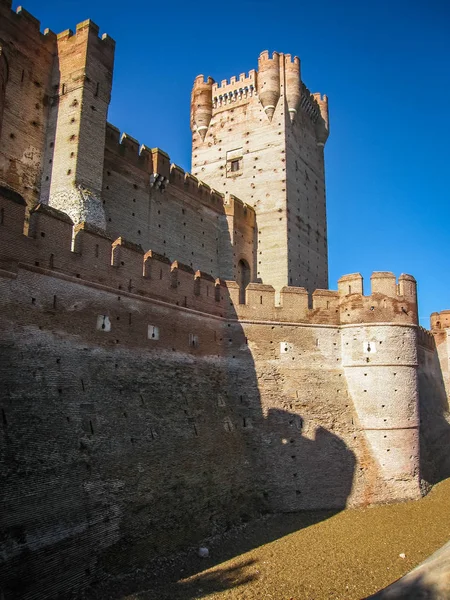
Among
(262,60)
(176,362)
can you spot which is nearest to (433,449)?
(176,362)

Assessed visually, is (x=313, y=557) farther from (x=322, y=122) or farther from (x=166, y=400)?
(x=322, y=122)

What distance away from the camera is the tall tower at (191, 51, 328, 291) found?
26.1 metres

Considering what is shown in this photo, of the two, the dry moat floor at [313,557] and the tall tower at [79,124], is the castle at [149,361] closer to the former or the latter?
the tall tower at [79,124]

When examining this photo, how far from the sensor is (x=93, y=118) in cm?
1712

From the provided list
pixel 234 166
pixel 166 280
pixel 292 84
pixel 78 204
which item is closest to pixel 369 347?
pixel 166 280

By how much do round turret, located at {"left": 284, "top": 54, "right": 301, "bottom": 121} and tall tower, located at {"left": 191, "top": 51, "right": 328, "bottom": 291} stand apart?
0.18ft

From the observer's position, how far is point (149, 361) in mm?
12148

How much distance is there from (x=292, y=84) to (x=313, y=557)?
25.1m

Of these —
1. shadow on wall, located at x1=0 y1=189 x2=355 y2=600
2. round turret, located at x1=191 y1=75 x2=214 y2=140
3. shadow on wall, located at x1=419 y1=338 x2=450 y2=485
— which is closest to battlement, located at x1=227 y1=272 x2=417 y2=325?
shadow on wall, located at x1=0 y1=189 x2=355 y2=600

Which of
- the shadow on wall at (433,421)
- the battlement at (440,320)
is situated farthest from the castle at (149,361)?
the battlement at (440,320)

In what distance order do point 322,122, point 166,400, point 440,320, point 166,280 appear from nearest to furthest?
point 166,400
point 166,280
point 440,320
point 322,122

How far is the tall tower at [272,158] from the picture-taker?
85.7 ft

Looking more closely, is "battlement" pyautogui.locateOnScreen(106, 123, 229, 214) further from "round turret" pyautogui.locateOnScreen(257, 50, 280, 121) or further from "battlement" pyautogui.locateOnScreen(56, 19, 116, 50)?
"round turret" pyautogui.locateOnScreen(257, 50, 280, 121)

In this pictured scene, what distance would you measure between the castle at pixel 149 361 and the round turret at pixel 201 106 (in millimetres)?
7260
